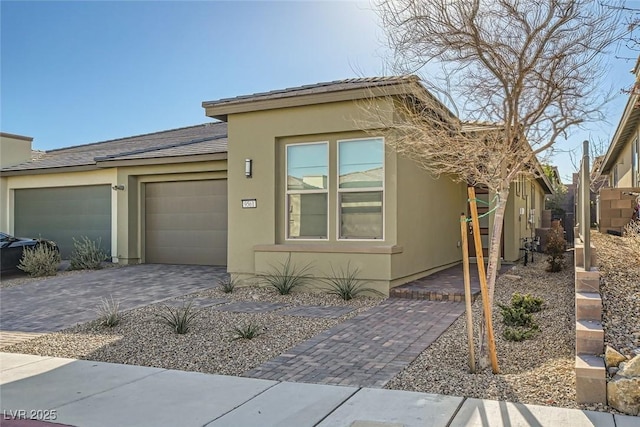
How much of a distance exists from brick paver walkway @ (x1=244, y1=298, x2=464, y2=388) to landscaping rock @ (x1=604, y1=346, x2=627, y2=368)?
1.92m

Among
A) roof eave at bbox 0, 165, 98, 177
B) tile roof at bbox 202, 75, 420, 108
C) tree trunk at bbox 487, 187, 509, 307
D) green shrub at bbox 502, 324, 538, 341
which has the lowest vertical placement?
green shrub at bbox 502, 324, 538, 341

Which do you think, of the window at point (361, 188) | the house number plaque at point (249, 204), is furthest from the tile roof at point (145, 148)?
the window at point (361, 188)

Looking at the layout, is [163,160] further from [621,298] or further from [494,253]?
[621,298]

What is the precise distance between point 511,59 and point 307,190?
5390 mm

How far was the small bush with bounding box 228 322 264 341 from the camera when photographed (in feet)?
21.3

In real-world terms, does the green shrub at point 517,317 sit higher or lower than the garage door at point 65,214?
lower

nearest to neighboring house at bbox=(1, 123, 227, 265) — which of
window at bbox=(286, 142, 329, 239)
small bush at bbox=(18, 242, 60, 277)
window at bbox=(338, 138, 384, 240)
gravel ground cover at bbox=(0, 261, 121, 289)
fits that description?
gravel ground cover at bbox=(0, 261, 121, 289)

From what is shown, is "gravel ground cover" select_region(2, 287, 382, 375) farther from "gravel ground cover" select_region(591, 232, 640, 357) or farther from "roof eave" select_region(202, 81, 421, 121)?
"roof eave" select_region(202, 81, 421, 121)

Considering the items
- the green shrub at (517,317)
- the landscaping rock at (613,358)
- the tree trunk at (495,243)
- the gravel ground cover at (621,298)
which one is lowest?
the green shrub at (517,317)

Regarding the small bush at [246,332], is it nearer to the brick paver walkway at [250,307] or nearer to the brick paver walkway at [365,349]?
the brick paver walkway at [365,349]

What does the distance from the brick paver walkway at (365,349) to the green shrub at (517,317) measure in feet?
2.63

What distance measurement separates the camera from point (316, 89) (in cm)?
966

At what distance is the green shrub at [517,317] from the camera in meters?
6.41

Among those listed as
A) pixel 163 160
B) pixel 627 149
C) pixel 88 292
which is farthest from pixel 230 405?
pixel 627 149
